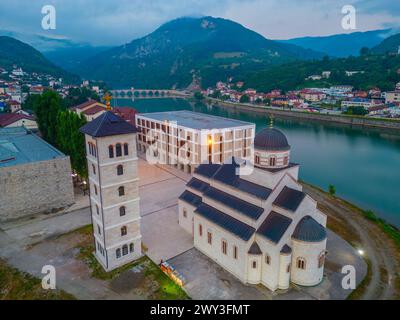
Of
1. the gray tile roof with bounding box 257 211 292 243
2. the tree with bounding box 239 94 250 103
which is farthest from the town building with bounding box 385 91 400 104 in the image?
the gray tile roof with bounding box 257 211 292 243

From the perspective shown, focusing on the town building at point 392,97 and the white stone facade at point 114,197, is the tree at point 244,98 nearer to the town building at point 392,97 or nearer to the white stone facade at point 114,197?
the town building at point 392,97

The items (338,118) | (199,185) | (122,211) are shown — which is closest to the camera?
(122,211)

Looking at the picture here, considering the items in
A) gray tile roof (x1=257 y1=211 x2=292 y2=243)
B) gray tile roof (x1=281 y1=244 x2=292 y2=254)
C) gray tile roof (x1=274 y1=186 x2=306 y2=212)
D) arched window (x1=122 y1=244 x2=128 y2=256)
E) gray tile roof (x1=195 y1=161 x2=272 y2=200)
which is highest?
gray tile roof (x1=195 y1=161 x2=272 y2=200)

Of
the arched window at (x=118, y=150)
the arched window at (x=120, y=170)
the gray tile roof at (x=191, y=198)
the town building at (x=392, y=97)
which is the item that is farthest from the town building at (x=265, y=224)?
the town building at (x=392, y=97)

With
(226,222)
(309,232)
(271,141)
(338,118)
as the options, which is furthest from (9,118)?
(338,118)

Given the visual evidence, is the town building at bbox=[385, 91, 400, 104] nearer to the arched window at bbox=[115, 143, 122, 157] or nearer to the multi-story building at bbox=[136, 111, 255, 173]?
the multi-story building at bbox=[136, 111, 255, 173]

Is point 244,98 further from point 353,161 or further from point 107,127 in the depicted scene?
point 107,127

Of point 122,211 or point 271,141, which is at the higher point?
point 271,141
